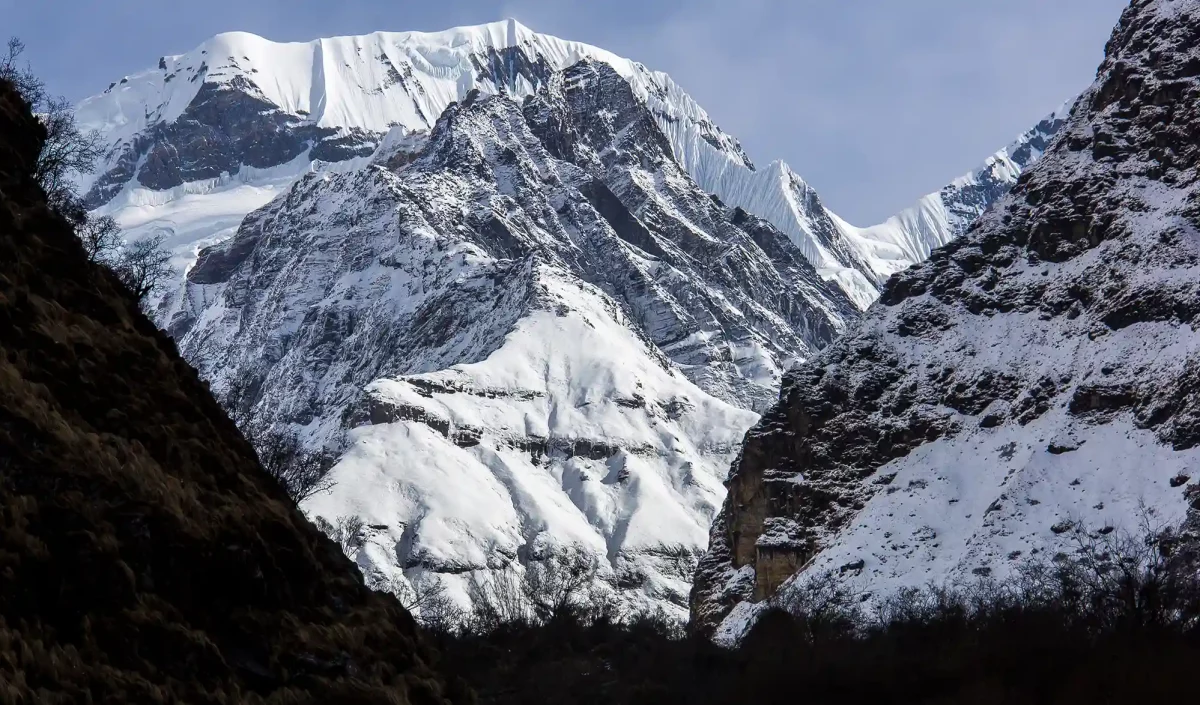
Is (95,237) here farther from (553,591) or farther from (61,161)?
(553,591)

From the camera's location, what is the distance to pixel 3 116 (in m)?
28.5

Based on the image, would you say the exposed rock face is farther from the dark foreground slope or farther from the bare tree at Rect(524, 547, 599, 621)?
the dark foreground slope

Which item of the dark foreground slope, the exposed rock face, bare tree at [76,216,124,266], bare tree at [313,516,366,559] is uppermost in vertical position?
the exposed rock face

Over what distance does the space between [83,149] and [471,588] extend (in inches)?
6303

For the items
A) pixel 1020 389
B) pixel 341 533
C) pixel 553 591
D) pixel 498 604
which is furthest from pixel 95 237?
pixel 498 604

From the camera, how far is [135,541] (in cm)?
2050

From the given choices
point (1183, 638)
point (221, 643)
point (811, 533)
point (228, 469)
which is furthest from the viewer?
point (811, 533)

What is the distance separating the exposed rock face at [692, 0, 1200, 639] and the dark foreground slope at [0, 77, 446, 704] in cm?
8182

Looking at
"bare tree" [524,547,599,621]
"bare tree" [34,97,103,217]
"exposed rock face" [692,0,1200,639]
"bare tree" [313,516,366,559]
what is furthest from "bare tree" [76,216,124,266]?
"exposed rock face" [692,0,1200,639]

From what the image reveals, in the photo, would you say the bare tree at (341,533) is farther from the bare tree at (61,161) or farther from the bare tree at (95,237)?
the bare tree at (61,161)

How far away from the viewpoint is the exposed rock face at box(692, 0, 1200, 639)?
4262 inches

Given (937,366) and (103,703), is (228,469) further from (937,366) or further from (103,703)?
(937,366)

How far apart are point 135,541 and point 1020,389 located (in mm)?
113447

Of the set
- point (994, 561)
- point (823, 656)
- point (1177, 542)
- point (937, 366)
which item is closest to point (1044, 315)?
point (937, 366)
